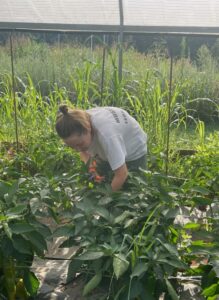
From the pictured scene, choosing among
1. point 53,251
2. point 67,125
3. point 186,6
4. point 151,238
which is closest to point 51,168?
point 53,251

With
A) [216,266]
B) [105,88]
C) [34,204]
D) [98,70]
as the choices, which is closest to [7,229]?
[34,204]

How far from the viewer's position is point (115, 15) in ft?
16.7

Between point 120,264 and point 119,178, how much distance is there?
82cm

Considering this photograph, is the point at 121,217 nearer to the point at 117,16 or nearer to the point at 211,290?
the point at 211,290

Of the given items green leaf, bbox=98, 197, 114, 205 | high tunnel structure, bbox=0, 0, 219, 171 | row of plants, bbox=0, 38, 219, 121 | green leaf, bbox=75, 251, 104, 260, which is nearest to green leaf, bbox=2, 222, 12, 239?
green leaf, bbox=75, 251, 104, 260

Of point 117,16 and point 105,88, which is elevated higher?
point 117,16

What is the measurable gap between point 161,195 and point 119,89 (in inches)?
90.2

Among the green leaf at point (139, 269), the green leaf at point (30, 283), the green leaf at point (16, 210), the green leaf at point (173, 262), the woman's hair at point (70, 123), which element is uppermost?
Answer: the woman's hair at point (70, 123)

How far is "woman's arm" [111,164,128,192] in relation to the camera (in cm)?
238

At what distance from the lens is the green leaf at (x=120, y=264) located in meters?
1.61

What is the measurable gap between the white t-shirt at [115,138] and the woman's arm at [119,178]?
0.07 ft

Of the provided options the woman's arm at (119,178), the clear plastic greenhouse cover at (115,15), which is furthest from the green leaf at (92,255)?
the clear plastic greenhouse cover at (115,15)

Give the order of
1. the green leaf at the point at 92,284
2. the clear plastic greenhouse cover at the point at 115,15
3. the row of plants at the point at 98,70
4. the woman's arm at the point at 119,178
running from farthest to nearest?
the row of plants at the point at 98,70
the clear plastic greenhouse cover at the point at 115,15
the woman's arm at the point at 119,178
the green leaf at the point at 92,284

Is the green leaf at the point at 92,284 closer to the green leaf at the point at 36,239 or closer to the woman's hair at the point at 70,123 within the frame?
the green leaf at the point at 36,239
